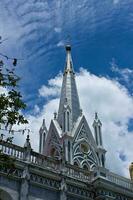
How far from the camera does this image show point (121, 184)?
870 inches

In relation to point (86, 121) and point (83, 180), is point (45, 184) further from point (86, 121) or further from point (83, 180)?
point (86, 121)

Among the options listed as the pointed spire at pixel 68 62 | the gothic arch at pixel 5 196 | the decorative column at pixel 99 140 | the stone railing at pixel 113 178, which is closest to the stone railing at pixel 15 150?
the gothic arch at pixel 5 196

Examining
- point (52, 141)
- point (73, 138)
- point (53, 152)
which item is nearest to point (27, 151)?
point (73, 138)

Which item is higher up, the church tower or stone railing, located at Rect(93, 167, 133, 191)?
the church tower

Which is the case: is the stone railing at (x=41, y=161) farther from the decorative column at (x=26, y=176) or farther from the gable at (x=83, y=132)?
the gable at (x=83, y=132)

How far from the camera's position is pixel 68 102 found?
42.7 m

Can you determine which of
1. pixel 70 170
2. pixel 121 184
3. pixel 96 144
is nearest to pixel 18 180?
pixel 70 170

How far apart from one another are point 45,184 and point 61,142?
1934cm

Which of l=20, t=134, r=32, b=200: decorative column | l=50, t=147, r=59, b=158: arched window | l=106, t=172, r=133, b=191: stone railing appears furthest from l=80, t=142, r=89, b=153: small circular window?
l=20, t=134, r=32, b=200: decorative column

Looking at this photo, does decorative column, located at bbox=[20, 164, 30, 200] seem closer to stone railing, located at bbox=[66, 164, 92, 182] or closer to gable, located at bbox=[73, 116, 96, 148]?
stone railing, located at bbox=[66, 164, 92, 182]

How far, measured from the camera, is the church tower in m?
37.2

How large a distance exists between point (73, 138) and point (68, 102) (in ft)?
19.4

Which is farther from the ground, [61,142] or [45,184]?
[61,142]

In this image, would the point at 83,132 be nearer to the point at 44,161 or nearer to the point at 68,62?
the point at 68,62
